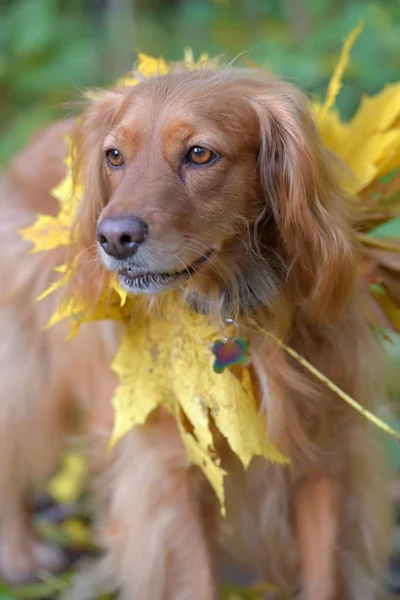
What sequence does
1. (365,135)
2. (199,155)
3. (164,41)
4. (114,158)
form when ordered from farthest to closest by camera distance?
(164,41) → (365,135) → (114,158) → (199,155)

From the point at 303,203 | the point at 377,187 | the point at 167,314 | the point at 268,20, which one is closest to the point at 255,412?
the point at 167,314

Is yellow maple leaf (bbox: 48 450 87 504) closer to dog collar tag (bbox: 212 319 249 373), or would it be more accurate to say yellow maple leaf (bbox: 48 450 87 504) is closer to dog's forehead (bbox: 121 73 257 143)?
dog collar tag (bbox: 212 319 249 373)

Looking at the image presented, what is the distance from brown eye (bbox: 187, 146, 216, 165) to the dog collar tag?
479 mm

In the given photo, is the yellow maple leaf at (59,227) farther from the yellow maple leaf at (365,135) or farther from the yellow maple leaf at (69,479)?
the yellow maple leaf at (69,479)

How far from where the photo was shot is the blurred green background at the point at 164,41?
5.06 metres

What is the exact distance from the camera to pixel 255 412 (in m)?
2.18

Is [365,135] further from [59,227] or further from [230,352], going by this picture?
[59,227]

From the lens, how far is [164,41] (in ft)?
25.9

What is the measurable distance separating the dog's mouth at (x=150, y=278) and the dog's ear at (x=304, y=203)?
0.77 feet

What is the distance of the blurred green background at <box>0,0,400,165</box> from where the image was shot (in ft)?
16.6

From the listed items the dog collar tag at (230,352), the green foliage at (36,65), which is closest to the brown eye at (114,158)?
the dog collar tag at (230,352)

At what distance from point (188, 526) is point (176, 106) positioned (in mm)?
1227

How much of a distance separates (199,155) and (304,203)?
0.27 meters

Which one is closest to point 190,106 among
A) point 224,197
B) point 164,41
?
point 224,197
